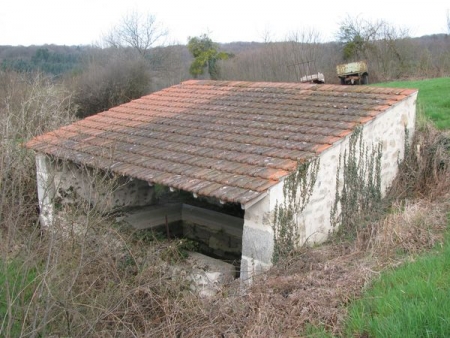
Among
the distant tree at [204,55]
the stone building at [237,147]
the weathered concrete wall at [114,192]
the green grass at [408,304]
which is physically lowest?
the weathered concrete wall at [114,192]

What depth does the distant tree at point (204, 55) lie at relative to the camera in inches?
1359

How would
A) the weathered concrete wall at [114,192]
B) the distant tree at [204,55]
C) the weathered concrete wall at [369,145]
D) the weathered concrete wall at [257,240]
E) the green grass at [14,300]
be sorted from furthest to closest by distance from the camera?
1. the distant tree at [204,55]
2. the weathered concrete wall at [114,192]
3. the weathered concrete wall at [369,145]
4. the weathered concrete wall at [257,240]
5. the green grass at [14,300]

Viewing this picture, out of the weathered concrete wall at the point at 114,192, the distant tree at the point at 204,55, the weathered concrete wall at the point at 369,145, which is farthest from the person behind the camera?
the distant tree at the point at 204,55

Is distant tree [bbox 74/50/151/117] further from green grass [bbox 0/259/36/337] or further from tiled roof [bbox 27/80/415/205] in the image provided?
green grass [bbox 0/259/36/337]

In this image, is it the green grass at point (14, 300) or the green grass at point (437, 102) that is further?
the green grass at point (437, 102)

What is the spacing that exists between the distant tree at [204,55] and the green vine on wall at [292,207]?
86.8 feet

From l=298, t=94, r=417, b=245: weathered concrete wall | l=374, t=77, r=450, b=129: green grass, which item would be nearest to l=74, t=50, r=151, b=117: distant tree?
l=374, t=77, r=450, b=129: green grass

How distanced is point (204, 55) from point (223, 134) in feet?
91.2

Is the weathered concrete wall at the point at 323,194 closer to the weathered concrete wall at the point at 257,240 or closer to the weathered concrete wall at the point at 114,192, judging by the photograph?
the weathered concrete wall at the point at 257,240

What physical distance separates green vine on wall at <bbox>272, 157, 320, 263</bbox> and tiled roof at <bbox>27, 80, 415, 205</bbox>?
0.60 ft

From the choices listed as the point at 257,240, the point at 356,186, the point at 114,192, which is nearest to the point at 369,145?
the point at 356,186

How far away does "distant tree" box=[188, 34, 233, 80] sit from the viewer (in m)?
34.5

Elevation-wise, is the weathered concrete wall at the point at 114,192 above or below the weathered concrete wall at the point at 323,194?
below

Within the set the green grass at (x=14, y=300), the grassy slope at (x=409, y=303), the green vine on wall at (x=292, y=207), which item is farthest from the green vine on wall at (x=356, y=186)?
the green grass at (x=14, y=300)
